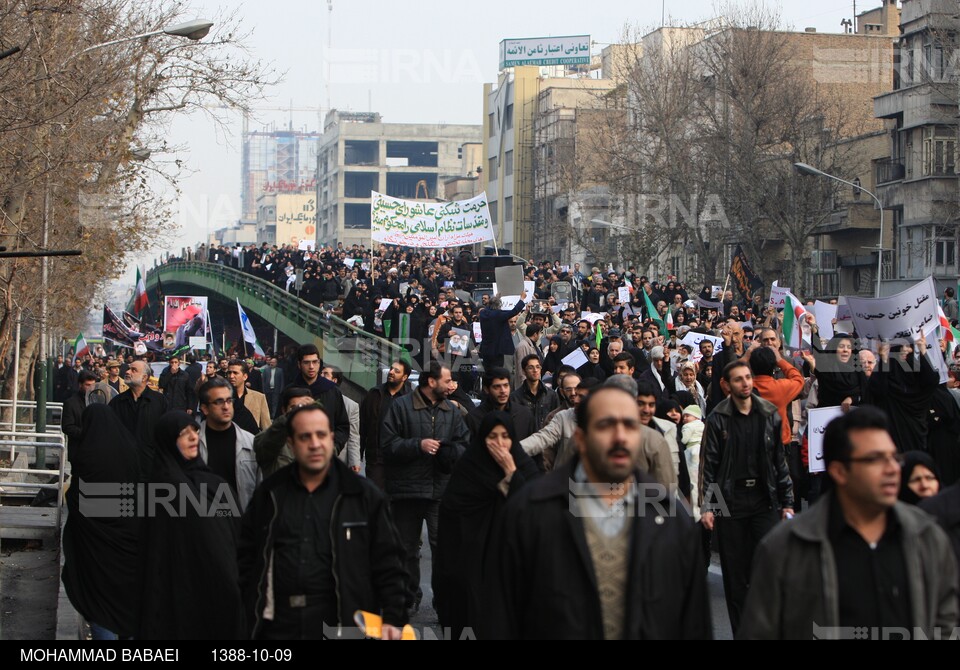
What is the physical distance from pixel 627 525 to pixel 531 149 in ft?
283

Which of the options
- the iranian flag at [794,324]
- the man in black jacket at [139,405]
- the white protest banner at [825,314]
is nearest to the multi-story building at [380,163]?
the white protest banner at [825,314]

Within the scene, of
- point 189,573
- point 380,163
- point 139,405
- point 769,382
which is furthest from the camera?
point 380,163

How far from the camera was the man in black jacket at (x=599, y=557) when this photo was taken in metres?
4.44

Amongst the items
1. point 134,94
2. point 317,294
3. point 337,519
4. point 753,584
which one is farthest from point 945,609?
point 317,294

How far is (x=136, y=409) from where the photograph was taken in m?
11.2

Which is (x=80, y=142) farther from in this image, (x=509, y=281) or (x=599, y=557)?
(x=599, y=557)

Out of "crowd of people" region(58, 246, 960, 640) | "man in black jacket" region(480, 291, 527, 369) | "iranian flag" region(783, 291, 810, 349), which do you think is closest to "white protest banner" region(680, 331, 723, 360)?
"crowd of people" region(58, 246, 960, 640)

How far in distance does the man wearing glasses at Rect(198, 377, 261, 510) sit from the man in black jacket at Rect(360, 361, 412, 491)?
3.02 m

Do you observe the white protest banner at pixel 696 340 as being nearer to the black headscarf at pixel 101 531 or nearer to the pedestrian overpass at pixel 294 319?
the pedestrian overpass at pixel 294 319

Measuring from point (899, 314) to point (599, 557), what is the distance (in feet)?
32.8

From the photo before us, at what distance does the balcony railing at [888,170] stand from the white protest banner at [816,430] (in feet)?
119

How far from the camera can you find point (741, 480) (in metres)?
8.57

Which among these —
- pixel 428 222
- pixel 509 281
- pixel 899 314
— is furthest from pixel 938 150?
pixel 899 314

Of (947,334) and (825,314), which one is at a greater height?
Answer: (825,314)
